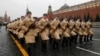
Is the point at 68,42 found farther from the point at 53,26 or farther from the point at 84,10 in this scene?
the point at 84,10

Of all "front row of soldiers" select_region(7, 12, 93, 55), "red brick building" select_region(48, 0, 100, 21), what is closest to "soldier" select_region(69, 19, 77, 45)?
"front row of soldiers" select_region(7, 12, 93, 55)

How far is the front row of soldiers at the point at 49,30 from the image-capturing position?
11.8m

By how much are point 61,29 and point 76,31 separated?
2407 millimetres

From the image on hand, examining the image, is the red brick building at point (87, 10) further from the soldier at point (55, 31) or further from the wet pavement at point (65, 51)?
the soldier at point (55, 31)

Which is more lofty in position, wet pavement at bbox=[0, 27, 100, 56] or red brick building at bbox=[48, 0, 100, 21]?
red brick building at bbox=[48, 0, 100, 21]

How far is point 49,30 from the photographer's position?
16016 mm

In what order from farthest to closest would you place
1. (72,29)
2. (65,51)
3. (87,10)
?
1. (87,10)
2. (72,29)
3. (65,51)

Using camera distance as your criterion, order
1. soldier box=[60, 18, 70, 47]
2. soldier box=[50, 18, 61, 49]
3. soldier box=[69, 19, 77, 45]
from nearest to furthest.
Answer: soldier box=[50, 18, 61, 49], soldier box=[60, 18, 70, 47], soldier box=[69, 19, 77, 45]

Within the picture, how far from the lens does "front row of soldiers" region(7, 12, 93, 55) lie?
11836 mm

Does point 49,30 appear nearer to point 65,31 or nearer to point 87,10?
point 65,31

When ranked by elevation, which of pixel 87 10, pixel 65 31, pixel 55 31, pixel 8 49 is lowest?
pixel 8 49

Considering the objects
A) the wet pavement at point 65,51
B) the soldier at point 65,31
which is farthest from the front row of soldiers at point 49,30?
the wet pavement at point 65,51

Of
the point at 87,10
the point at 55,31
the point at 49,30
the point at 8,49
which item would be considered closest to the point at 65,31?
the point at 55,31

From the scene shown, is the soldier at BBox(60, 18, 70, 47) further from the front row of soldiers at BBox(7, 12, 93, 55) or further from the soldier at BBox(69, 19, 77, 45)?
the soldier at BBox(69, 19, 77, 45)
